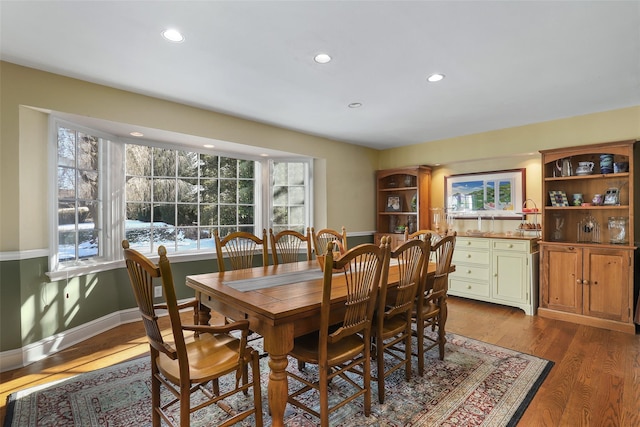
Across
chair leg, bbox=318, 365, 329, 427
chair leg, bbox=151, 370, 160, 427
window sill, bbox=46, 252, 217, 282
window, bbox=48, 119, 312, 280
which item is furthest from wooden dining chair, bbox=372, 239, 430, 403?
window, bbox=48, 119, 312, 280

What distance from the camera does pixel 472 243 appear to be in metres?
4.39

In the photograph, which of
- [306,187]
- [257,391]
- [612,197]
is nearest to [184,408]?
[257,391]

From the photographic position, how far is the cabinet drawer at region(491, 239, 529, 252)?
395 centimetres

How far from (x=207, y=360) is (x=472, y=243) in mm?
3866

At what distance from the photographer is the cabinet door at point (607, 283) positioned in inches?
Answer: 130

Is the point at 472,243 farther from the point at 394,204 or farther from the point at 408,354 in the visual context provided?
the point at 408,354

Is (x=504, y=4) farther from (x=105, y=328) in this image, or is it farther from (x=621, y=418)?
(x=105, y=328)

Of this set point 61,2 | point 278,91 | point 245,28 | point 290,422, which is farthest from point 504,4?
point 290,422

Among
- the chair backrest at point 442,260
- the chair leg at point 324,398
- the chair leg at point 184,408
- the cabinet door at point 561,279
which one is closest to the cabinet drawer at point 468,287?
the cabinet door at point 561,279

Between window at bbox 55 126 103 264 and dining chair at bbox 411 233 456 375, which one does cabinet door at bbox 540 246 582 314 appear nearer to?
dining chair at bbox 411 233 456 375

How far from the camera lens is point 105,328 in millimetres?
3266

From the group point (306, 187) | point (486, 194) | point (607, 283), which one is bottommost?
point (607, 283)

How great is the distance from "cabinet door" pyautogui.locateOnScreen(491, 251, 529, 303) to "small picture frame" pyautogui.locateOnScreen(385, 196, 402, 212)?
1777 millimetres

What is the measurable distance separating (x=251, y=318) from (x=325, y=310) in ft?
1.36
